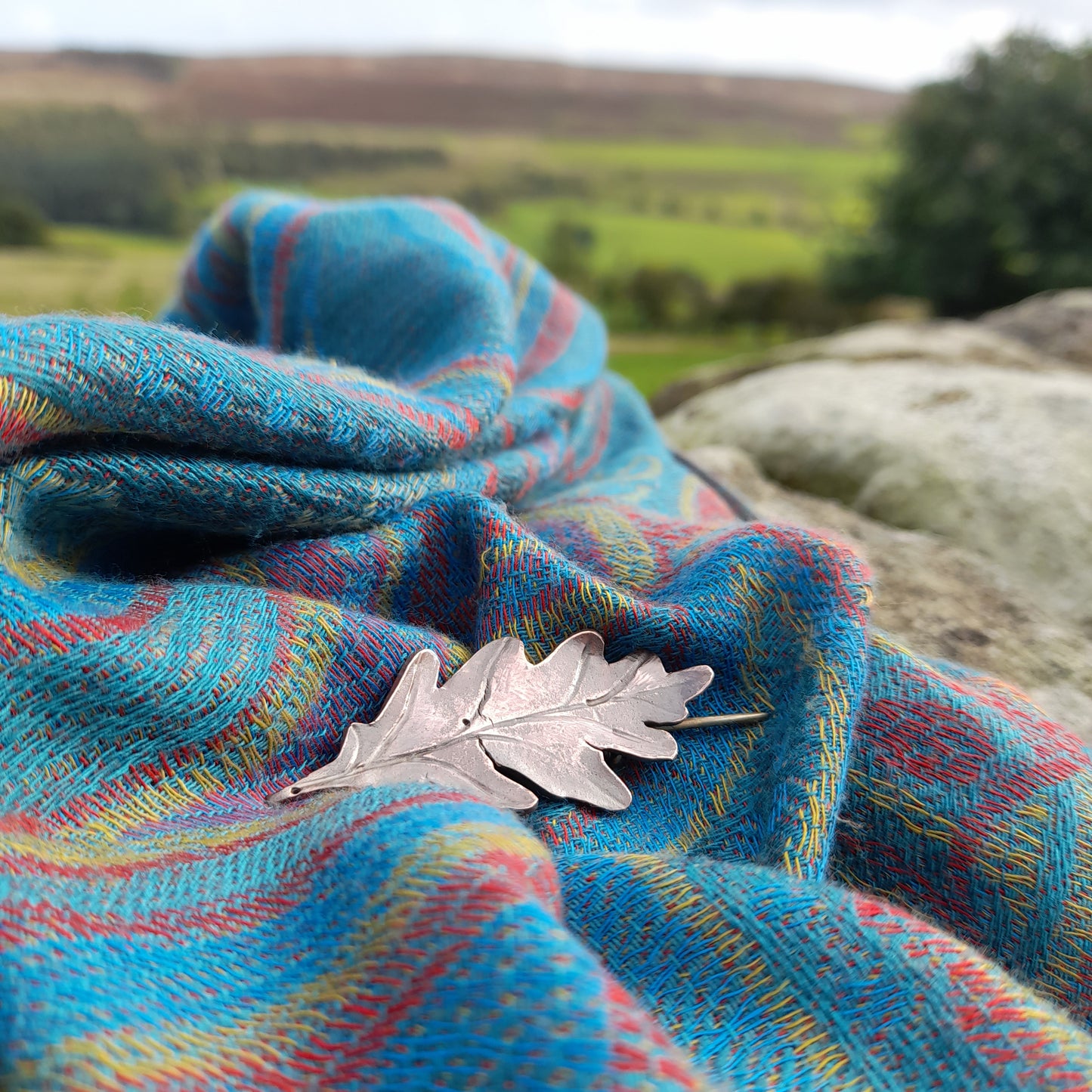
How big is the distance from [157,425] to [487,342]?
0.34m

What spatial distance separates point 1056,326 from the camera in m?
1.87

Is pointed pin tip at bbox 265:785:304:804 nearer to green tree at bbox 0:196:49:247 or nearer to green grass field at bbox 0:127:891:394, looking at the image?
green grass field at bbox 0:127:891:394

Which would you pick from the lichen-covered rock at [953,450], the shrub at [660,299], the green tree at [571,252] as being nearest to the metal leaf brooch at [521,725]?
the lichen-covered rock at [953,450]

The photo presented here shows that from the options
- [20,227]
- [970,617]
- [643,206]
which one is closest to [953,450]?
[970,617]

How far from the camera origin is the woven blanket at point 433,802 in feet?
1.09

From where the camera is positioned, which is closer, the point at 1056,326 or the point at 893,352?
the point at 893,352

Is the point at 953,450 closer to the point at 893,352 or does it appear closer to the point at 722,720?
the point at 893,352

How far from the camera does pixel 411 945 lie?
1.12 ft

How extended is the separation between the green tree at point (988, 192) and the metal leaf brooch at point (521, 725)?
4214 mm

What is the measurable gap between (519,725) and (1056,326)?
1860mm

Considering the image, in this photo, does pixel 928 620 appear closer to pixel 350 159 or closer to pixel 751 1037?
pixel 751 1037

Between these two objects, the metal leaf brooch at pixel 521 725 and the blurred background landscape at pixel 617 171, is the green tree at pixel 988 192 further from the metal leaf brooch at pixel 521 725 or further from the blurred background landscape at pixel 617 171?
the metal leaf brooch at pixel 521 725

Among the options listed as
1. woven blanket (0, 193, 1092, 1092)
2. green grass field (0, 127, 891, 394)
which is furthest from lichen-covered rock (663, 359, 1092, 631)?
green grass field (0, 127, 891, 394)

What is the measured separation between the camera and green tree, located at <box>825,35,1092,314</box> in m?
3.92
